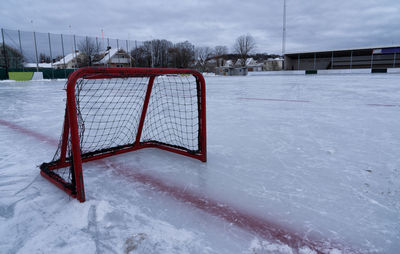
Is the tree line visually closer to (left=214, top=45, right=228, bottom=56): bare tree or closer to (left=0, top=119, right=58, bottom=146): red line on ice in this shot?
(left=214, top=45, right=228, bottom=56): bare tree

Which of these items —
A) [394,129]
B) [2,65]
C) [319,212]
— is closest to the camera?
[319,212]

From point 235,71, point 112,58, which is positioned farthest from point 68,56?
point 235,71

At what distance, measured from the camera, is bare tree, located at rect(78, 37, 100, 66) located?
117 feet

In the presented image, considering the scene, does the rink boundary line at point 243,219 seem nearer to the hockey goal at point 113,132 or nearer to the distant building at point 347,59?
the hockey goal at point 113,132

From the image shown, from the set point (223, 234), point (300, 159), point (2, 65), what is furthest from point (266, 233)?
point (2, 65)

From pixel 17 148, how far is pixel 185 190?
2.54 metres

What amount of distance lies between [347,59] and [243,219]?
5137 centimetres

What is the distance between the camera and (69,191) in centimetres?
203

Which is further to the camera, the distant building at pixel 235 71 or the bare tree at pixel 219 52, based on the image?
the bare tree at pixel 219 52

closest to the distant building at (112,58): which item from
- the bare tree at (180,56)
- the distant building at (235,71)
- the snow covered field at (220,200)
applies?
the bare tree at (180,56)

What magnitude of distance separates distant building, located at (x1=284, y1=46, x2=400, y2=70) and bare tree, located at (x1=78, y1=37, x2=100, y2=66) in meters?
31.7

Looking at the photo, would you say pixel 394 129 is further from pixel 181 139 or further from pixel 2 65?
pixel 2 65

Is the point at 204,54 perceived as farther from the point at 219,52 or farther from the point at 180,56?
the point at 180,56

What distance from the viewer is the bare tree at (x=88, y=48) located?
3566cm
